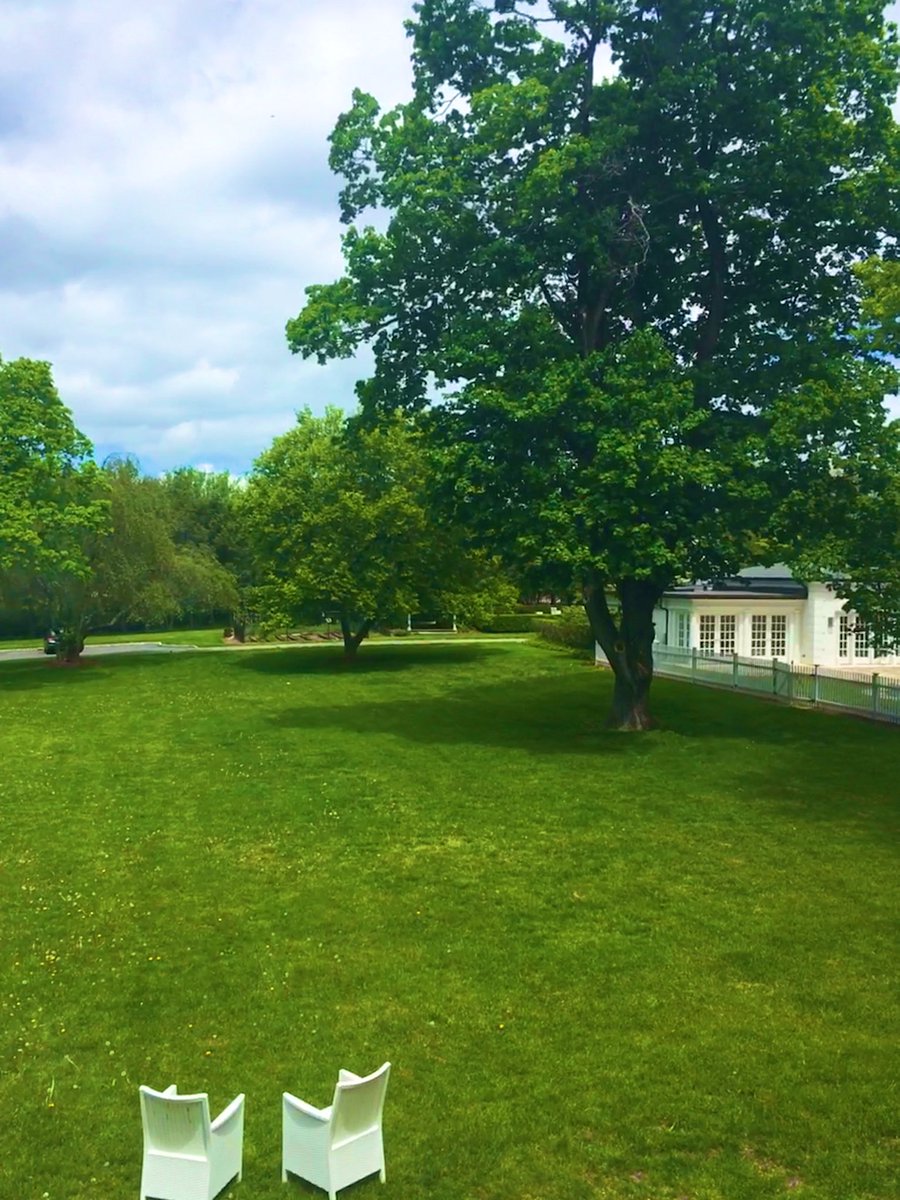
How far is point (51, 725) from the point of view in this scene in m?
26.0

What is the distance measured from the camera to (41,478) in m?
37.0

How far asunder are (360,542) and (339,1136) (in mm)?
36453

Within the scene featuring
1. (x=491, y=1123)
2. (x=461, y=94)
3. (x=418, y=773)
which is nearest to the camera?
(x=491, y=1123)

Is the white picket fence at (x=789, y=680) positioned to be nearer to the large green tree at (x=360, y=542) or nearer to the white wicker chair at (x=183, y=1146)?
the large green tree at (x=360, y=542)

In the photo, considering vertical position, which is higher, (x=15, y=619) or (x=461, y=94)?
(x=461, y=94)

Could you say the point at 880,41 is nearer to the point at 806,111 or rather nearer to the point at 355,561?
the point at 806,111

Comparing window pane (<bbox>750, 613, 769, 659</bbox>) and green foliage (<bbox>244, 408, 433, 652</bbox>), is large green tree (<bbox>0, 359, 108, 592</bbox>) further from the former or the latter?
window pane (<bbox>750, 613, 769, 659</bbox>)

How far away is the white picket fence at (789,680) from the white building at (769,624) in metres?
3.06

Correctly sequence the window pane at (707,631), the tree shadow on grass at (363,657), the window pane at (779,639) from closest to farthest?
the window pane at (707,631), the window pane at (779,639), the tree shadow on grass at (363,657)

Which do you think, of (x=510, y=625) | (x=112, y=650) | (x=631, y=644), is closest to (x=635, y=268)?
(x=631, y=644)

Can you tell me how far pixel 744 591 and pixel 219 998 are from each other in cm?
3554

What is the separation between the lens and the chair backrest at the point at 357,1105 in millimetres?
5738

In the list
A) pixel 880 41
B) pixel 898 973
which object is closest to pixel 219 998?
pixel 898 973

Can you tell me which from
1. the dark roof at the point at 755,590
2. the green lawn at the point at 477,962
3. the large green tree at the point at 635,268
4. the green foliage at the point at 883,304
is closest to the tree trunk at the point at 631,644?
the large green tree at the point at 635,268
